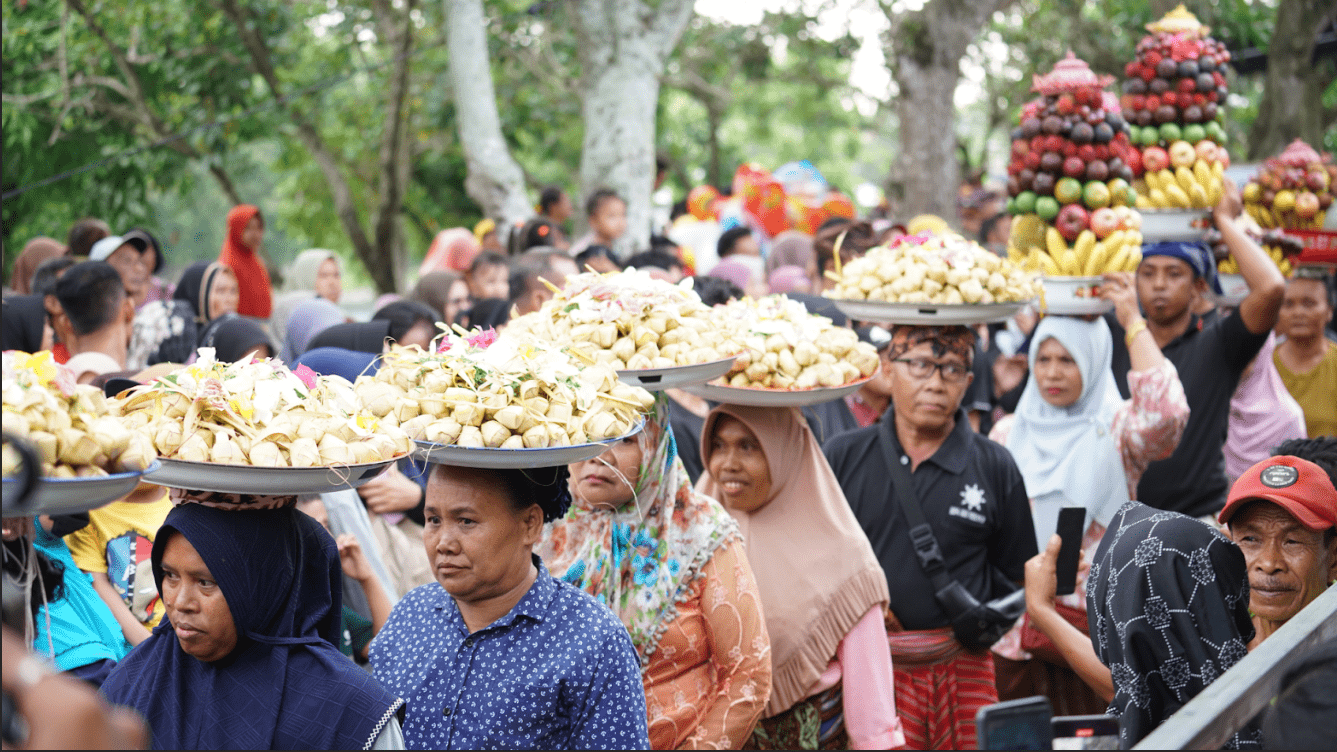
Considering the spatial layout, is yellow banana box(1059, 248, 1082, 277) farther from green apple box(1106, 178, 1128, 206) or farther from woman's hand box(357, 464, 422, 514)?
woman's hand box(357, 464, 422, 514)

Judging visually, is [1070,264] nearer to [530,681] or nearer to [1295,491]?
[1295,491]

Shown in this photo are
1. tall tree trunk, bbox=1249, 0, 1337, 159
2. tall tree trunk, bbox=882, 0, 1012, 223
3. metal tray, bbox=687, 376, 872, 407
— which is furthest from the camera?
tall tree trunk, bbox=882, 0, 1012, 223

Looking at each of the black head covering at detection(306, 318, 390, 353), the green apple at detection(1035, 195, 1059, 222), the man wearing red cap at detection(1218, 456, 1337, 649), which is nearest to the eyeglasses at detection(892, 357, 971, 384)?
the green apple at detection(1035, 195, 1059, 222)

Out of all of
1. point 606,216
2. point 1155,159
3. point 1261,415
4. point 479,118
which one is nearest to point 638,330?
point 1155,159

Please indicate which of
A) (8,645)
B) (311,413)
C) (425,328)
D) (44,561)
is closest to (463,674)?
(311,413)

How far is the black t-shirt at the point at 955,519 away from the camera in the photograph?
399 cm

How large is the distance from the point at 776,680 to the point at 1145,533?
139 centimetres

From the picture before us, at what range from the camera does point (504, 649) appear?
2.53 meters

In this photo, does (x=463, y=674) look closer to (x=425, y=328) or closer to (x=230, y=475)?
(x=230, y=475)

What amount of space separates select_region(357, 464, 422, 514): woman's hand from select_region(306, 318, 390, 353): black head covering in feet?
2.70

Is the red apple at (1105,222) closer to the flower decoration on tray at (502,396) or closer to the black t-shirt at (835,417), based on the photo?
the black t-shirt at (835,417)

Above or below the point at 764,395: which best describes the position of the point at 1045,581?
below

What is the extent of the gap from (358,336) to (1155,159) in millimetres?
3655

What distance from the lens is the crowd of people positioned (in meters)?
2.32
